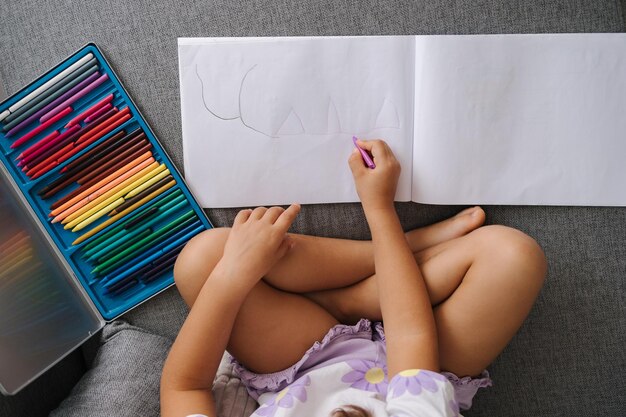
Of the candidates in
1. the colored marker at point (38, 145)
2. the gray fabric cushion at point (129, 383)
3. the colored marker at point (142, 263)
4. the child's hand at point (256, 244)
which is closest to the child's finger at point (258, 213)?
the child's hand at point (256, 244)

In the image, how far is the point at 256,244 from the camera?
71 centimetres

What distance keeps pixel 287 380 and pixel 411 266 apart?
0.22 metres

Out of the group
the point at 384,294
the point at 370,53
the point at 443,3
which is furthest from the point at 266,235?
the point at 443,3

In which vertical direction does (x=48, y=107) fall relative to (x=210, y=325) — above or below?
above

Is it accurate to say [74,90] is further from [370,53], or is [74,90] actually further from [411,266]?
[411,266]

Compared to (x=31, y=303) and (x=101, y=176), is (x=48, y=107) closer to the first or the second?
(x=101, y=176)

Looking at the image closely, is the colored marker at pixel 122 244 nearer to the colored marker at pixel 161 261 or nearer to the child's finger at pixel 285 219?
the colored marker at pixel 161 261

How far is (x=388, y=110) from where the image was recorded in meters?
0.79

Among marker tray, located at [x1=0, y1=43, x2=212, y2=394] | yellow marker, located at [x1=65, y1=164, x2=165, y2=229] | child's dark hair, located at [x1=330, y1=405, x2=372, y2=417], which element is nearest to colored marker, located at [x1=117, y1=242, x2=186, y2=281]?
marker tray, located at [x1=0, y1=43, x2=212, y2=394]

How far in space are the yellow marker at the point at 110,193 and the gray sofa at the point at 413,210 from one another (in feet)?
0.14

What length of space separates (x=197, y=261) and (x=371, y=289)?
0.78ft

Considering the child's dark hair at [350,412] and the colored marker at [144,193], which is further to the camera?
the colored marker at [144,193]

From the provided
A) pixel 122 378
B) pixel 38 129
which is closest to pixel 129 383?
pixel 122 378

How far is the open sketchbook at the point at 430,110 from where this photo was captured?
2.57 ft
